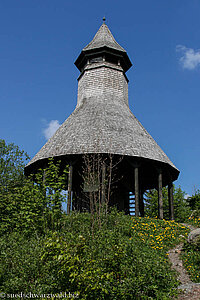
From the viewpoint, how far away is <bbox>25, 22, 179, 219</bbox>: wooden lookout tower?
49.8 feet

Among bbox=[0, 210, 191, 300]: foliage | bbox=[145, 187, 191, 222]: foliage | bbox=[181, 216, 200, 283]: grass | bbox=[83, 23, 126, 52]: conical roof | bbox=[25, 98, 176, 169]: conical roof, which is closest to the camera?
bbox=[0, 210, 191, 300]: foliage

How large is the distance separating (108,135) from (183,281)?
28.7 feet

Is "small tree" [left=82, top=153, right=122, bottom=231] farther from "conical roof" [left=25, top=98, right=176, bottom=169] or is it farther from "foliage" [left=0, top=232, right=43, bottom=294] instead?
"foliage" [left=0, top=232, right=43, bottom=294]

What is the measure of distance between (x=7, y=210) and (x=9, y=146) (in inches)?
563

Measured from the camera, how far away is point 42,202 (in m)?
8.90

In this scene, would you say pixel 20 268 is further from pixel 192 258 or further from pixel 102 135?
pixel 102 135

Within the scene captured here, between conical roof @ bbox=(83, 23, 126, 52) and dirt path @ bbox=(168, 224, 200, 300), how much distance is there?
14224mm

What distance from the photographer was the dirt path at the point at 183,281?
6918mm

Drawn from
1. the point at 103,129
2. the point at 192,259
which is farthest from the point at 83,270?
the point at 103,129

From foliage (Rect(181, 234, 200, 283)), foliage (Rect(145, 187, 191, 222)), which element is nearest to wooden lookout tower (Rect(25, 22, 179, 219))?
foliage (Rect(181, 234, 200, 283))

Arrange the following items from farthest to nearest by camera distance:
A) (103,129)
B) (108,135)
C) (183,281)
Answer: (103,129) < (108,135) < (183,281)

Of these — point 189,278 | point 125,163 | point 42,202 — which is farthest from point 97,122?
point 189,278

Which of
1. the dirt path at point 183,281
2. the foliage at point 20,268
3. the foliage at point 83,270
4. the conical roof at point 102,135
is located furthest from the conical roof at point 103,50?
the foliage at point 20,268

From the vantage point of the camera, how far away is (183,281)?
8.15m
